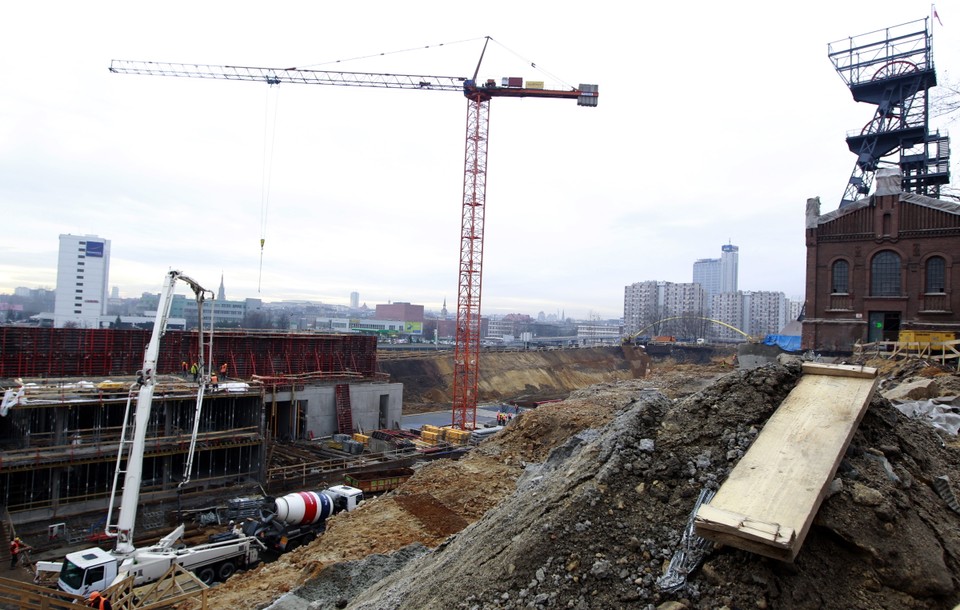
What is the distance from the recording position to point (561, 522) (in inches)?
208

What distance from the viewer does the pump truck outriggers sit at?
12195 millimetres

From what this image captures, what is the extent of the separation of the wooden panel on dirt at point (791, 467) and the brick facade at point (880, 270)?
27.9 m

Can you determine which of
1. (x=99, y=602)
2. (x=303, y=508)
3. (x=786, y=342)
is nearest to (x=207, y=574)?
(x=303, y=508)

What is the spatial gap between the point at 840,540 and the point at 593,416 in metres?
12.9

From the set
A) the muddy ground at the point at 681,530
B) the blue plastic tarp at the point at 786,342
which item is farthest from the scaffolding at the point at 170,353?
the blue plastic tarp at the point at 786,342

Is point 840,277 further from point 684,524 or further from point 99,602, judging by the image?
point 99,602

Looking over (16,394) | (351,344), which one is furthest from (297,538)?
(351,344)

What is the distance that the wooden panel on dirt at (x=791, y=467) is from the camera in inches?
170

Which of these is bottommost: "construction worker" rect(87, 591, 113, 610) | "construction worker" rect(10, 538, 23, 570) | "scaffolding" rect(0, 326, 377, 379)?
"construction worker" rect(10, 538, 23, 570)

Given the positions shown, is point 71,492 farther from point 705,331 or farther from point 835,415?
point 705,331

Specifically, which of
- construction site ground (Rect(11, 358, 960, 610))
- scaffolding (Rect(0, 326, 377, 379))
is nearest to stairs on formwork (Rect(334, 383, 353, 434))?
scaffolding (Rect(0, 326, 377, 379))

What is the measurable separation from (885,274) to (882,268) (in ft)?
1.16

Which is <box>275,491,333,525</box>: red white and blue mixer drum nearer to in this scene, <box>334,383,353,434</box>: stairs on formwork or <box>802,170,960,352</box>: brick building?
<box>334,383,353,434</box>: stairs on formwork

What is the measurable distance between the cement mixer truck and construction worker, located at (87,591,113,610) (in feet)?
17.7
